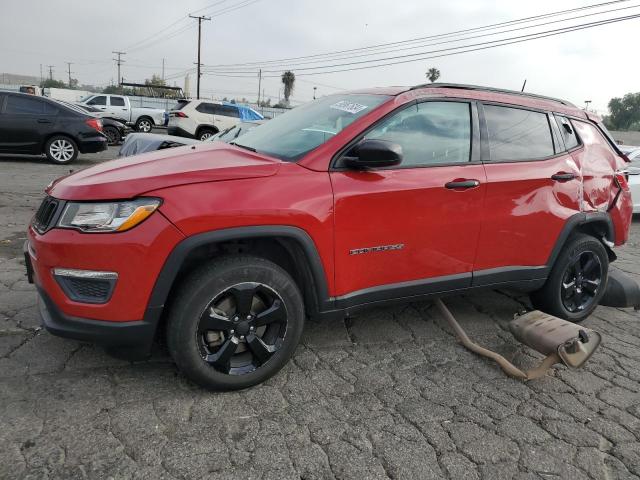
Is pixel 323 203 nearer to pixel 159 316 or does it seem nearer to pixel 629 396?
pixel 159 316

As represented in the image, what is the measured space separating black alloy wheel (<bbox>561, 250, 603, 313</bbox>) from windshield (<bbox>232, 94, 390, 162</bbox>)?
2.11 meters

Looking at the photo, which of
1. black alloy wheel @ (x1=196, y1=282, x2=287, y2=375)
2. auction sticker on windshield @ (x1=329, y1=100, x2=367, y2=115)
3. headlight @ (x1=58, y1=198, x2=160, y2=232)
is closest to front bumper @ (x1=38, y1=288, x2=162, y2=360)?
black alloy wheel @ (x1=196, y1=282, x2=287, y2=375)

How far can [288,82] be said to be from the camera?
296ft

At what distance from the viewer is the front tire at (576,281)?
3.74 m

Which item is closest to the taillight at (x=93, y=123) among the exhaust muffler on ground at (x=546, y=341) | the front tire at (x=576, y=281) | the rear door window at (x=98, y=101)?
the exhaust muffler on ground at (x=546, y=341)

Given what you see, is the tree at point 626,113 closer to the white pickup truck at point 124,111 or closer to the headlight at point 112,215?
the white pickup truck at point 124,111

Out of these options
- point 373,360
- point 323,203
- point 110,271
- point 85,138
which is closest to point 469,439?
point 373,360

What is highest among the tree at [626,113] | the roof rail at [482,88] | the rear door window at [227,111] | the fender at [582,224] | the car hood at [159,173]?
the tree at [626,113]

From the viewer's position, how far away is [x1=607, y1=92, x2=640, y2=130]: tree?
234 feet

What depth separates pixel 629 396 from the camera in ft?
9.65

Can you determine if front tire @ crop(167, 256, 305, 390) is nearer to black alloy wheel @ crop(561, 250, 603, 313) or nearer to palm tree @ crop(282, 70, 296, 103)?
black alloy wheel @ crop(561, 250, 603, 313)

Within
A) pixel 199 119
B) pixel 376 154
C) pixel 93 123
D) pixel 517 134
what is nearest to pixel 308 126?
pixel 376 154

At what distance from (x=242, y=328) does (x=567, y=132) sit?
2.96 meters

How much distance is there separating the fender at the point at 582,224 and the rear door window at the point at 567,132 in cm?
55
